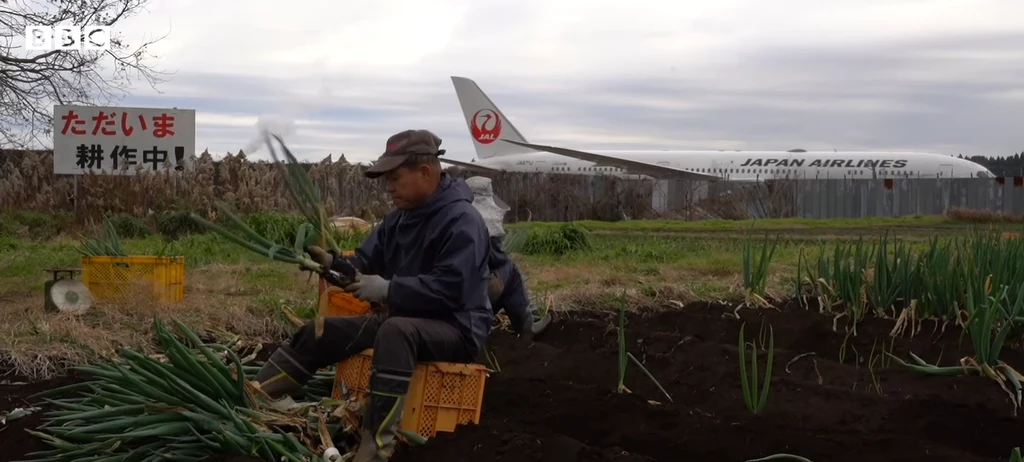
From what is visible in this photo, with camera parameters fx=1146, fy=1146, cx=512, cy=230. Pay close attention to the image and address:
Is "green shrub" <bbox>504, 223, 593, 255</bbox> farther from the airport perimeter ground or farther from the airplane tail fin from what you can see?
the airplane tail fin

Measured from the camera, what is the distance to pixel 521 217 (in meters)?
27.0

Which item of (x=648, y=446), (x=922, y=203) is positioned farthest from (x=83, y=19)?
(x=922, y=203)

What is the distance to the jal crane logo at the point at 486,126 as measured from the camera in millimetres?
38750

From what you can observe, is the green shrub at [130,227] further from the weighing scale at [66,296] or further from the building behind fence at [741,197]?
the building behind fence at [741,197]

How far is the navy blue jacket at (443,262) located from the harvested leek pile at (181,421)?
1.63 ft

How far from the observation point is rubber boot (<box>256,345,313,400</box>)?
4188mm

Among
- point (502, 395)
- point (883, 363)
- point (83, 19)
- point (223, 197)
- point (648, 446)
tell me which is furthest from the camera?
point (223, 197)

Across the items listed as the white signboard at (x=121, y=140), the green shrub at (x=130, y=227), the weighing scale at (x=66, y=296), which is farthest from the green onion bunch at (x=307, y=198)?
the white signboard at (x=121, y=140)

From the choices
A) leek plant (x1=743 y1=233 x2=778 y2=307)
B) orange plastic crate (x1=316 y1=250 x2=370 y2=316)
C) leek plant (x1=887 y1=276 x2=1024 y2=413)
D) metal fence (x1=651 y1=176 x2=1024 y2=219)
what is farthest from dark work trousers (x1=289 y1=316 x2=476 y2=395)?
metal fence (x1=651 y1=176 x2=1024 y2=219)

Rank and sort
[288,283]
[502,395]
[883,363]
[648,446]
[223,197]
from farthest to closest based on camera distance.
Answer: [223,197]
[288,283]
[883,363]
[502,395]
[648,446]

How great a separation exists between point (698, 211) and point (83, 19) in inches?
684

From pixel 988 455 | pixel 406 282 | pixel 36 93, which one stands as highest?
pixel 36 93

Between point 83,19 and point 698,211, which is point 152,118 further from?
point 698,211

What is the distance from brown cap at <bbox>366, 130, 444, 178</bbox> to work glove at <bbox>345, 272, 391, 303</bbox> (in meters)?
0.42
